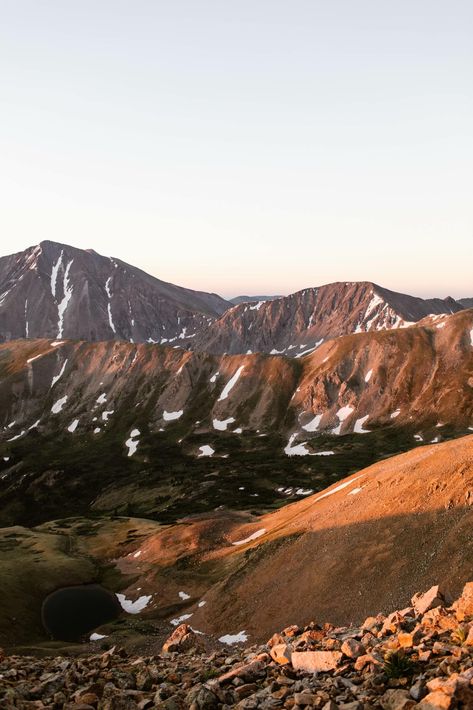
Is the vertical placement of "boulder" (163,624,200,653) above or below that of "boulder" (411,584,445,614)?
below

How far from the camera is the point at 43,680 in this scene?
2223 centimetres

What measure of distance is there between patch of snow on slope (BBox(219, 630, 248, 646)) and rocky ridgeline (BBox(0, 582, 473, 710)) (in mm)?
25192

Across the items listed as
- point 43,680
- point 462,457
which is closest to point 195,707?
point 43,680

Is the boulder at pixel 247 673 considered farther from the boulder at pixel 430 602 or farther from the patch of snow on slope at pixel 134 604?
the patch of snow on slope at pixel 134 604

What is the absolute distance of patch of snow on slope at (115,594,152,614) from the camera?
6950 centimetres

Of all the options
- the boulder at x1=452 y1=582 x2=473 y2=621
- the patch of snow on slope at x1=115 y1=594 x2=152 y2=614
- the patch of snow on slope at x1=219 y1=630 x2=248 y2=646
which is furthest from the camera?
the patch of snow on slope at x1=115 y1=594 x2=152 y2=614

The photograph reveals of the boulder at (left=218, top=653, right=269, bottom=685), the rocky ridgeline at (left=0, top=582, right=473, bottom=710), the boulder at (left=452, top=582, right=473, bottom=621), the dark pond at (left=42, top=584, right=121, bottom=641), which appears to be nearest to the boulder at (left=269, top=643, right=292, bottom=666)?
the rocky ridgeline at (left=0, top=582, right=473, bottom=710)

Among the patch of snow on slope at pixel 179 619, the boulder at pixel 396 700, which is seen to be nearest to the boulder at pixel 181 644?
the boulder at pixel 396 700

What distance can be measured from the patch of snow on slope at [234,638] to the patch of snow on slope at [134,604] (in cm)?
2333

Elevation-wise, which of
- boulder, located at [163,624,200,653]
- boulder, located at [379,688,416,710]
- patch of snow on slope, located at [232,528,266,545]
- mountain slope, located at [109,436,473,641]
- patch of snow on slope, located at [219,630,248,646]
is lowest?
patch of snow on slope, located at [232,528,266,545]

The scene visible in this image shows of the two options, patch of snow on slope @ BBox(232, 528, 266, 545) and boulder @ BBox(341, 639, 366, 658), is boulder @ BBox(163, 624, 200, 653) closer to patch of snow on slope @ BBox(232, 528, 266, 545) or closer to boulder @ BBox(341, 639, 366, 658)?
boulder @ BBox(341, 639, 366, 658)

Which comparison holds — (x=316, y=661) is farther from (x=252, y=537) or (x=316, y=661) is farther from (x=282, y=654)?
(x=252, y=537)

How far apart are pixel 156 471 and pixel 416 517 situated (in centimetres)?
14977

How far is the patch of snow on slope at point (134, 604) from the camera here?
69500 millimetres
